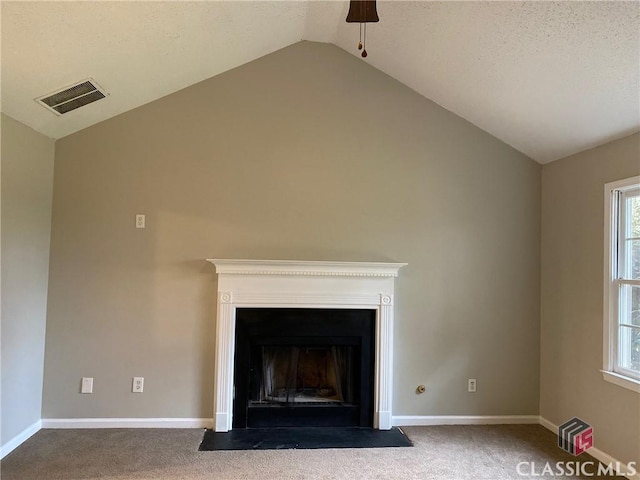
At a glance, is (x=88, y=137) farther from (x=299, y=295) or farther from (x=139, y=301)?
(x=299, y=295)

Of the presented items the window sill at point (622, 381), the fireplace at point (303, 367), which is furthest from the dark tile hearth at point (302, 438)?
the window sill at point (622, 381)

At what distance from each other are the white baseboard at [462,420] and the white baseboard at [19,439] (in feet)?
8.77

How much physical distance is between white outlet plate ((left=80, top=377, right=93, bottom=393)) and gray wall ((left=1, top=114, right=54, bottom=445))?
0.30 m

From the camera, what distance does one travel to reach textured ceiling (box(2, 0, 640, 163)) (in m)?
2.10

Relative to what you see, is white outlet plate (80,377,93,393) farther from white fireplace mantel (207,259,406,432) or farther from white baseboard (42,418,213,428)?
white fireplace mantel (207,259,406,432)

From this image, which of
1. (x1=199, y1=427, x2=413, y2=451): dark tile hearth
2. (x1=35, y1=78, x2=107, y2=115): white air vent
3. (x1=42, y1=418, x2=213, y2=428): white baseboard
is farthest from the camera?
(x1=42, y1=418, x2=213, y2=428): white baseboard

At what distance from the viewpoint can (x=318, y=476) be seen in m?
2.46

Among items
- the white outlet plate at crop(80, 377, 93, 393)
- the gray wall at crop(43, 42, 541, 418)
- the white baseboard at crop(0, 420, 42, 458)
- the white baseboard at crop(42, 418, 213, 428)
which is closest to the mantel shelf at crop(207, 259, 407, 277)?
the gray wall at crop(43, 42, 541, 418)

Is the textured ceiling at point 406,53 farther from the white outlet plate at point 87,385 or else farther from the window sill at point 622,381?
the white outlet plate at point 87,385

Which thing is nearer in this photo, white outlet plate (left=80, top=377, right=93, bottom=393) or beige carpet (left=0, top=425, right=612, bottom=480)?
beige carpet (left=0, top=425, right=612, bottom=480)

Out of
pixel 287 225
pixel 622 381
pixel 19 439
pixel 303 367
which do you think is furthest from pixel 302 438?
pixel 622 381

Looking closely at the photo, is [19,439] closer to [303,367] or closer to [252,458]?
[252,458]

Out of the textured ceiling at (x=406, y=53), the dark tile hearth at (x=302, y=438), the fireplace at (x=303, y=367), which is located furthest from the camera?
the fireplace at (x=303, y=367)

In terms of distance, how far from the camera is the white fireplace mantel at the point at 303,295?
10.1 ft
